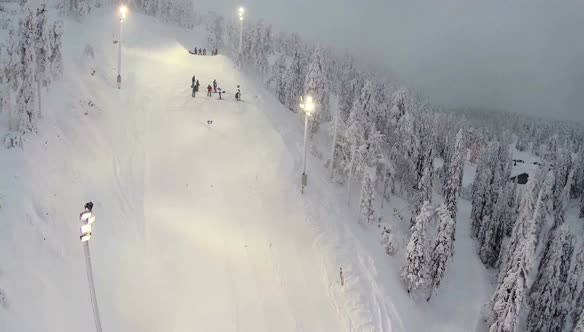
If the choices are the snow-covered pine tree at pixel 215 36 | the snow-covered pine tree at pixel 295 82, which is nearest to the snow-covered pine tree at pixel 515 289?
the snow-covered pine tree at pixel 295 82

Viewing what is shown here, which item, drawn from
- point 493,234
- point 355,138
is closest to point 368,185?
point 355,138

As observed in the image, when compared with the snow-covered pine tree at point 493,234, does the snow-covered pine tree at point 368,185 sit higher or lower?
higher

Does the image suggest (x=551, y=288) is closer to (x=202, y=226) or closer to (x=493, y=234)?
(x=493, y=234)

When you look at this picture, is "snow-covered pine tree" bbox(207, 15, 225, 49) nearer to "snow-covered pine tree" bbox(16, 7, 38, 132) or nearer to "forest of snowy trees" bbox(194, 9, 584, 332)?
"forest of snowy trees" bbox(194, 9, 584, 332)

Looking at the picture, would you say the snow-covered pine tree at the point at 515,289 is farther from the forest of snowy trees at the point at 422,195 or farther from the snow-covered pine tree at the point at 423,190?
the snow-covered pine tree at the point at 423,190

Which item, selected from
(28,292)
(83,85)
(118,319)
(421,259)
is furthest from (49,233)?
(421,259)

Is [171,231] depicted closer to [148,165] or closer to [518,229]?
[148,165]

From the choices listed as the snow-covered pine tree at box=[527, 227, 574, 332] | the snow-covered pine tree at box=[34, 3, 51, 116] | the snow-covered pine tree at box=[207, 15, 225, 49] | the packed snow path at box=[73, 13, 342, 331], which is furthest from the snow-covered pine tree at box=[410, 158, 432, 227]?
the snow-covered pine tree at box=[207, 15, 225, 49]
